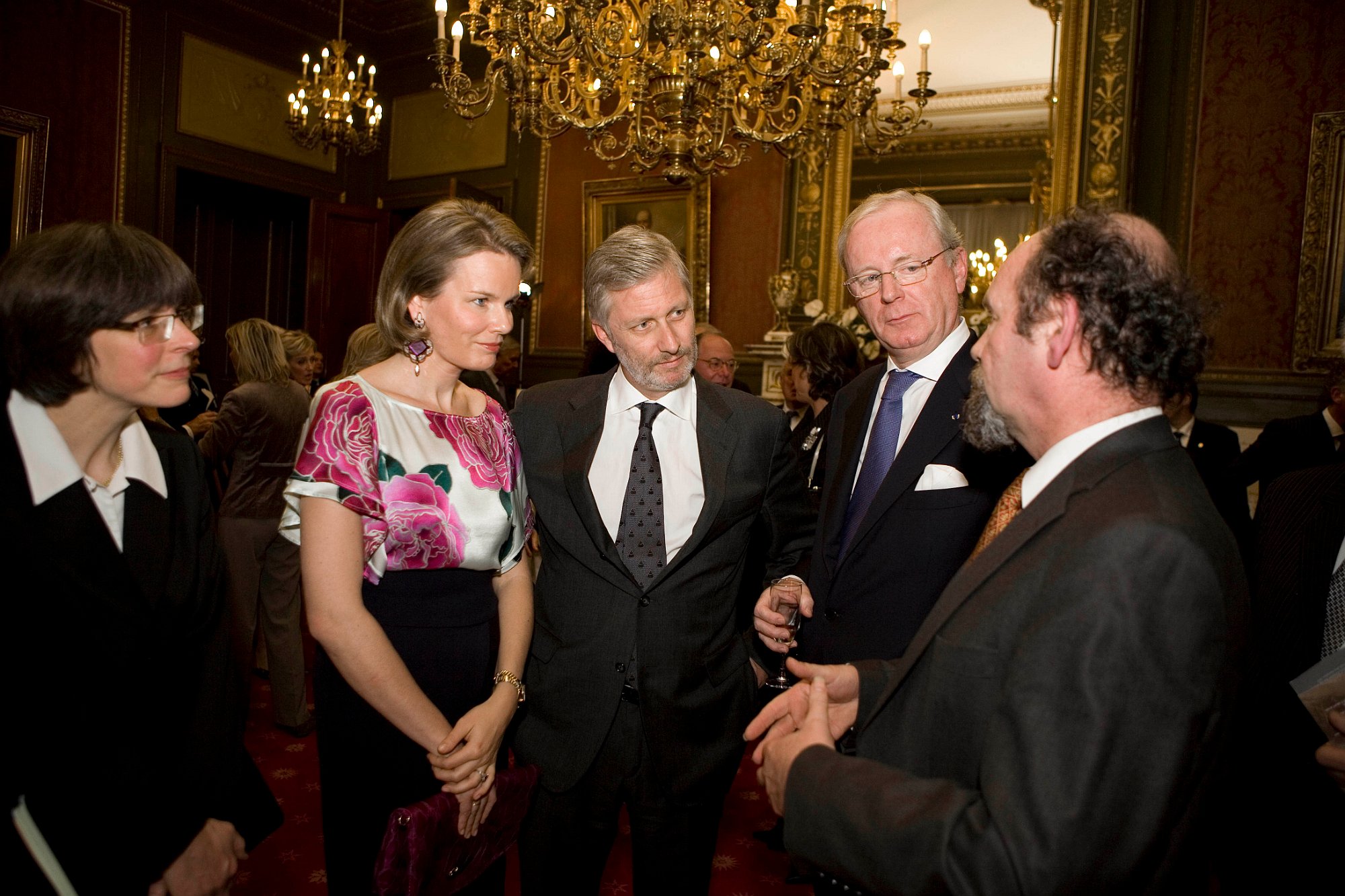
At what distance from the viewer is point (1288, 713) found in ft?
5.90

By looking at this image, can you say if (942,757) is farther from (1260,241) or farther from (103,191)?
(103,191)

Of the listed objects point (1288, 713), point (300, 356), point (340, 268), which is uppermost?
point (340, 268)

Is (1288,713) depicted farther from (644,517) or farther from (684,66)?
(684,66)

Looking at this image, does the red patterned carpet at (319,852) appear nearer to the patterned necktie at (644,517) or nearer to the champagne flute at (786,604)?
the champagne flute at (786,604)

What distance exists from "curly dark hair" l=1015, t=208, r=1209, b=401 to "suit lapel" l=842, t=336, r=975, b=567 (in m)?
0.63

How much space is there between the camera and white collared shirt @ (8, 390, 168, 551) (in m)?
1.21

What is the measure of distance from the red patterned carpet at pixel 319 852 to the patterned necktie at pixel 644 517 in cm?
154

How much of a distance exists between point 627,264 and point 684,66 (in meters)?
2.83

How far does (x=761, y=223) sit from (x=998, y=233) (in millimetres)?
2431

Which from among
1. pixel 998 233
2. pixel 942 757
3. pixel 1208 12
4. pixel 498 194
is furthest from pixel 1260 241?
pixel 498 194

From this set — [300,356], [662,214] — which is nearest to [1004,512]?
[300,356]

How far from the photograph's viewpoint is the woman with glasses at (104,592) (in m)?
1.18

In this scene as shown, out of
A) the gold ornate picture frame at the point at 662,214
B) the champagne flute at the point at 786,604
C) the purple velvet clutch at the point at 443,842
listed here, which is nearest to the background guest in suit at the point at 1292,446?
the champagne flute at the point at 786,604

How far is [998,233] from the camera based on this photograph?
832 cm
